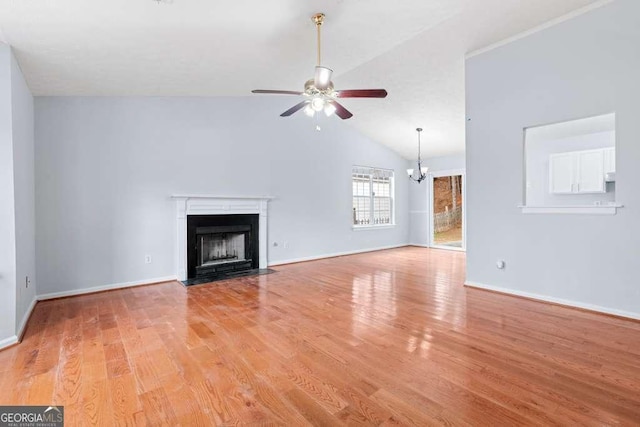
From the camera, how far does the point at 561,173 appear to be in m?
4.95

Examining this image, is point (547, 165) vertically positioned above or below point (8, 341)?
above

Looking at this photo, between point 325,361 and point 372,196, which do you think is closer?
point 325,361

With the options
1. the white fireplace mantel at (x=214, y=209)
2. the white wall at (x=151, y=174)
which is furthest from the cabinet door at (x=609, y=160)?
the white fireplace mantel at (x=214, y=209)

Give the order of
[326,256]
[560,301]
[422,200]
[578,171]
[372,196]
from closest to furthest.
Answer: [560,301] < [578,171] < [326,256] < [372,196] < [422,200]

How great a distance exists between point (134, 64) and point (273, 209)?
3275 mm

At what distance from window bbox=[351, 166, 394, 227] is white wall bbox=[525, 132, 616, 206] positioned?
3551mm

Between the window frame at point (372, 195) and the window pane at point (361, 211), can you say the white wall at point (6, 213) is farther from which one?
the window pane at point (361, 211)

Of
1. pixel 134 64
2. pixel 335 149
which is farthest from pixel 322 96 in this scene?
pixel 335 149

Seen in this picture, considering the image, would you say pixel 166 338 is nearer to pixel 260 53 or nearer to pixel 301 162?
pixel 260 53

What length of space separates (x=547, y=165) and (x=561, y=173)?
10.3 inches

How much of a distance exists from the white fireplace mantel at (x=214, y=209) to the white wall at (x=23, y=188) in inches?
66.0

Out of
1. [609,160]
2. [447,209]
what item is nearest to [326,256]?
[609,160]

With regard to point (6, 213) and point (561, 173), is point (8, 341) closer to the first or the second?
point (6, 213)

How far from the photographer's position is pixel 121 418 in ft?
5.60
